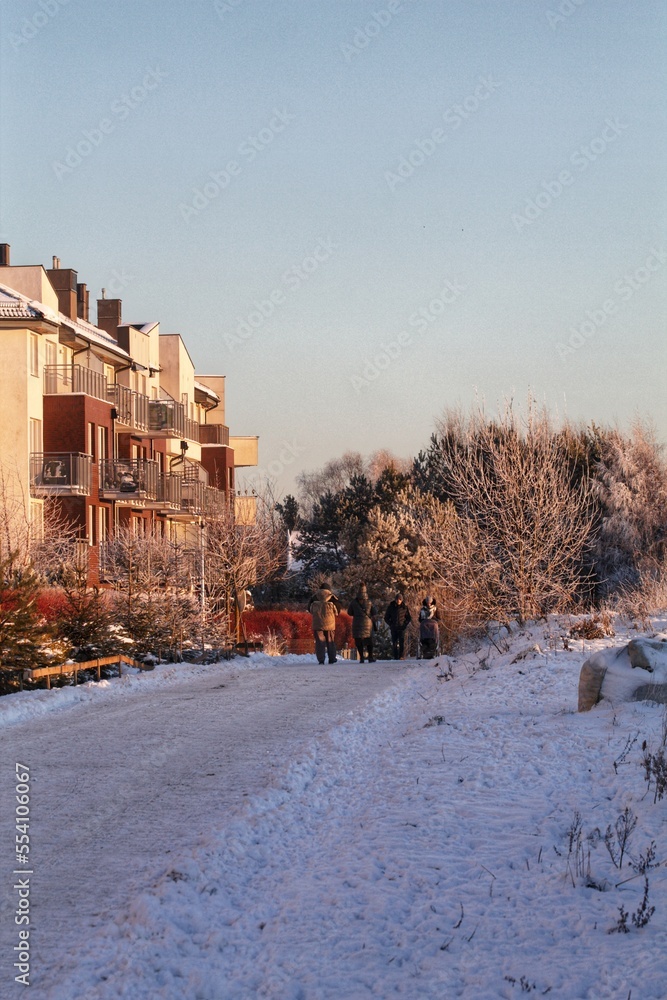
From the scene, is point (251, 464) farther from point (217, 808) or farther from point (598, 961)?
point (598, 961)

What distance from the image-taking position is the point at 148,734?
13586 millimetres

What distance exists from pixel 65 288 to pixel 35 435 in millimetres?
9633

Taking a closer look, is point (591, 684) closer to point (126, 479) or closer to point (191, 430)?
point (126, 479)

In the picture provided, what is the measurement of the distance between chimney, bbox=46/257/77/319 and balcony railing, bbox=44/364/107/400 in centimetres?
557

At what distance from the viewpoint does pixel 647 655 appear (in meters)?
12.2

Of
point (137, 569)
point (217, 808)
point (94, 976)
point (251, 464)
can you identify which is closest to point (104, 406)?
point (137, 569)

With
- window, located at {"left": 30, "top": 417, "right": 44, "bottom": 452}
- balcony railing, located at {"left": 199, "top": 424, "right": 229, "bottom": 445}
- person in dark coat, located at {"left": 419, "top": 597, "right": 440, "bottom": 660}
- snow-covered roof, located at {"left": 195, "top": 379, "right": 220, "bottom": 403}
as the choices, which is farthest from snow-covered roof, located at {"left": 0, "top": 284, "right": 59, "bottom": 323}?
snow-covered roof, located at {"left": 195, "top": 379, "right": 220, "bottom": 403}

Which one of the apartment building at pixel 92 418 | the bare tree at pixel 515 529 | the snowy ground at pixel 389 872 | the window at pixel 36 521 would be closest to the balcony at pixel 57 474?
the apartment building at pixel 92 418

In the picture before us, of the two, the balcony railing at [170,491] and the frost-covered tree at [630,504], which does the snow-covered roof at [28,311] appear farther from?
the frost-covered tree at [630,504]

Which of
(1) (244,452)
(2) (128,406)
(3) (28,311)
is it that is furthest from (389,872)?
(1) (244,452)

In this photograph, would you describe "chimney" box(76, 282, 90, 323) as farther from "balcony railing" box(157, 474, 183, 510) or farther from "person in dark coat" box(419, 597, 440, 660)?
"person in dark coat" box(419, 597, 440, 660)

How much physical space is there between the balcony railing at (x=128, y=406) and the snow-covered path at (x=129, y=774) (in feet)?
83.6

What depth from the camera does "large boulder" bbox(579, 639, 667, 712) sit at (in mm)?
12016

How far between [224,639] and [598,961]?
27.0 meters
